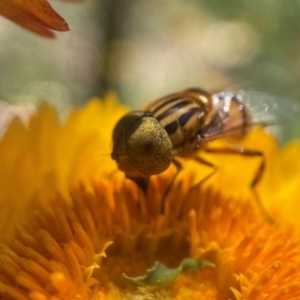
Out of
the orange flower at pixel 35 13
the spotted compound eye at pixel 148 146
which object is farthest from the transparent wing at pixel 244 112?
the orange flower at pixel 35 13

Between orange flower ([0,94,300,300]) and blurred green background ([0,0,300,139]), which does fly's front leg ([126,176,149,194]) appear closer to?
orange flower ([0,94,300,300])

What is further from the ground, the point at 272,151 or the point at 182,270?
the point at 272,151

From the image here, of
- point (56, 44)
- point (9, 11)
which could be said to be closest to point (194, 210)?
point (9, 11)

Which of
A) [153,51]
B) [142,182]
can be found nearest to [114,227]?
[142,182]

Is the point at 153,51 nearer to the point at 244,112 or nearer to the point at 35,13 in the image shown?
the point at 244,112

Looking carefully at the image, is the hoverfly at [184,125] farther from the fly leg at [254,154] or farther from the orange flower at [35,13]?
the orange flower at [35,13]

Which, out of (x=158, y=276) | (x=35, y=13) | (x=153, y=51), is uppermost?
(x=35, y=13)

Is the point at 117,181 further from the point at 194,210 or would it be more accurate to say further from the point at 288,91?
the point at 288,91
